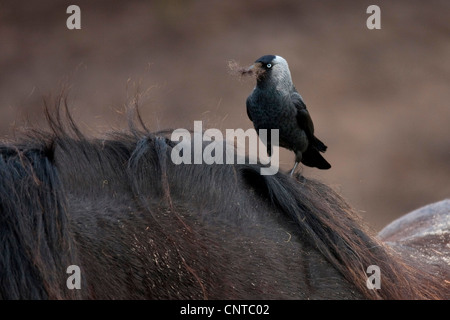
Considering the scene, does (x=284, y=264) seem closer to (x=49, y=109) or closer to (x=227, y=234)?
(x=227, y=234)

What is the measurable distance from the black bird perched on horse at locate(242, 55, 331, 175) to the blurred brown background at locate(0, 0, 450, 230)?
4.79 metres

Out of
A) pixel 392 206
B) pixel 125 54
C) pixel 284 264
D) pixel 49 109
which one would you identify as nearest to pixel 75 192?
pixel 49 109

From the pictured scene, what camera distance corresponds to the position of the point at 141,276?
3.00ft

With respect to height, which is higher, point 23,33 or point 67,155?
point 23,33

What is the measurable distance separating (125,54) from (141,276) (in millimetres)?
6498

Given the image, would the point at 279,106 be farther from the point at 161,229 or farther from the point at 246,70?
the point at 161,229

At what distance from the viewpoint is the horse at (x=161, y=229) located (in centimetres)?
87

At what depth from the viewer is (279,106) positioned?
1410 millimetres

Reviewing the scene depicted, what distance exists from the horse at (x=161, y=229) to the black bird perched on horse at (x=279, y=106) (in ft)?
1.04

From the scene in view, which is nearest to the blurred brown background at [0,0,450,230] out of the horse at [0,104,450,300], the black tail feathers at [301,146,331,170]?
the black tail feathers at [301,146,331,170]

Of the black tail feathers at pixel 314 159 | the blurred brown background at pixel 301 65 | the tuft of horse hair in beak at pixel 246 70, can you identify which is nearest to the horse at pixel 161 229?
the tuft of horse hair in beak at pixel 246 70

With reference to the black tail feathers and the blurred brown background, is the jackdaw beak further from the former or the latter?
the blurred brown background

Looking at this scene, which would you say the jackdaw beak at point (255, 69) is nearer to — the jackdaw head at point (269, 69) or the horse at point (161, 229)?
the jackdaw head at point (269, 69)

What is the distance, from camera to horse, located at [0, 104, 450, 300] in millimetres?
866
